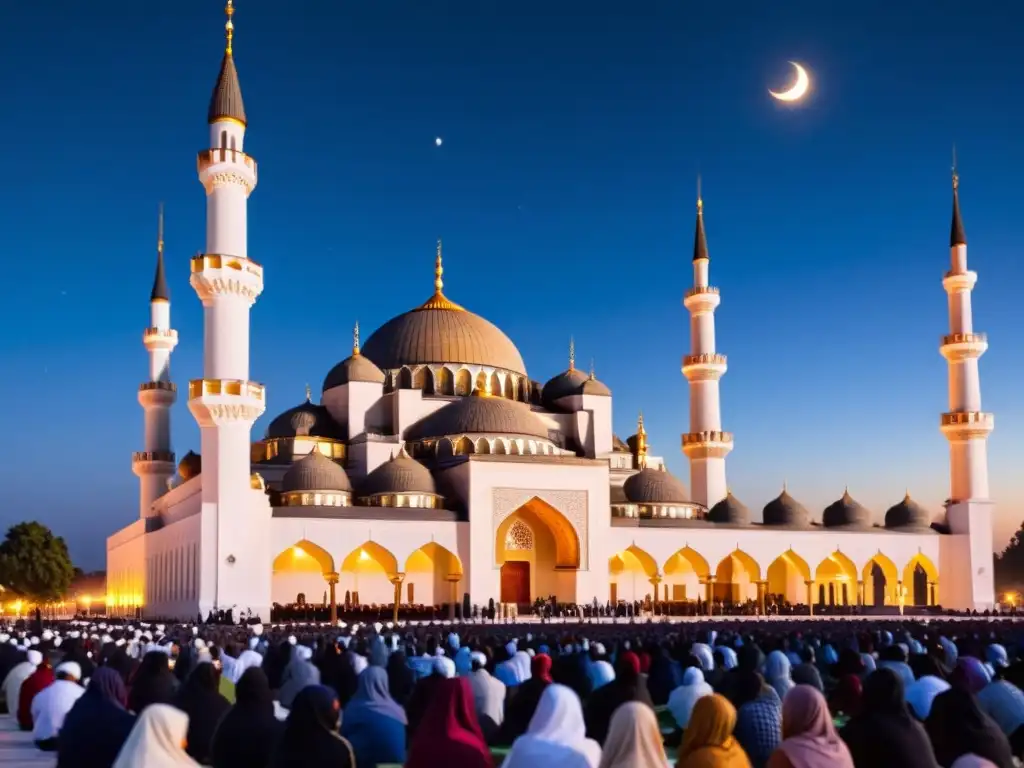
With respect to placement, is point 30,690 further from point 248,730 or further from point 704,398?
point 704,398

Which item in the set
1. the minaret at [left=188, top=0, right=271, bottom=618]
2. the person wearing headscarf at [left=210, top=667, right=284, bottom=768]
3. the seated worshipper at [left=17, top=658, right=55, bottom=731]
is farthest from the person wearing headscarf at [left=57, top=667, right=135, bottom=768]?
the minaret at [left=188, top=0, right=271, bottom=618]

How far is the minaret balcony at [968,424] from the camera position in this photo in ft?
120

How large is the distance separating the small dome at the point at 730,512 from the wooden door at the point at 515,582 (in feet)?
19.9

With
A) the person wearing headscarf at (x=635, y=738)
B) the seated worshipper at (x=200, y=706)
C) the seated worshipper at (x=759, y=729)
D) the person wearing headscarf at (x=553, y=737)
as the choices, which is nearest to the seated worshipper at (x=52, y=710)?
the seated worshipper at (x=200, y=706)

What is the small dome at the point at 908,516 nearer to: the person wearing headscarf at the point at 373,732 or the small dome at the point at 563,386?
the small dome at the point at 563,386

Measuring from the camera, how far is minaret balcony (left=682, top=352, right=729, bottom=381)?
37281mm

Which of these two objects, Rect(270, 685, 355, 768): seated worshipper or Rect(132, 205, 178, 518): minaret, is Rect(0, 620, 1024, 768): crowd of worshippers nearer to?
Rect(270, 685, 355, 768): seated worshipper

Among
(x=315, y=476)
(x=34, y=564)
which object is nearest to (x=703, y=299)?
(x=315, y=476)

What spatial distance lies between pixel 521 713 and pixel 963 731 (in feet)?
9.39

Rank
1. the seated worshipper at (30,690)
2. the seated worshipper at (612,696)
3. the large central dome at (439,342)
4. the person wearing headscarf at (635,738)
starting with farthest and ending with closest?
the large central dome at (439,342), the seated worshipper at (30,690), the seated worshipper at (612,696), the person wearing headscarf at (635,738)

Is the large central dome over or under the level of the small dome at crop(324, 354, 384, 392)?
over

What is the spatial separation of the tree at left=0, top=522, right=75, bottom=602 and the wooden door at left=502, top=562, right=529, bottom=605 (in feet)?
69.6

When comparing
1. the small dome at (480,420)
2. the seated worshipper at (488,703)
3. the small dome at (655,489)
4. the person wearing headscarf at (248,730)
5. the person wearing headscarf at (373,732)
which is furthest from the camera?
the small dome at (655,489)

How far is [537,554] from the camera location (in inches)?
1340
